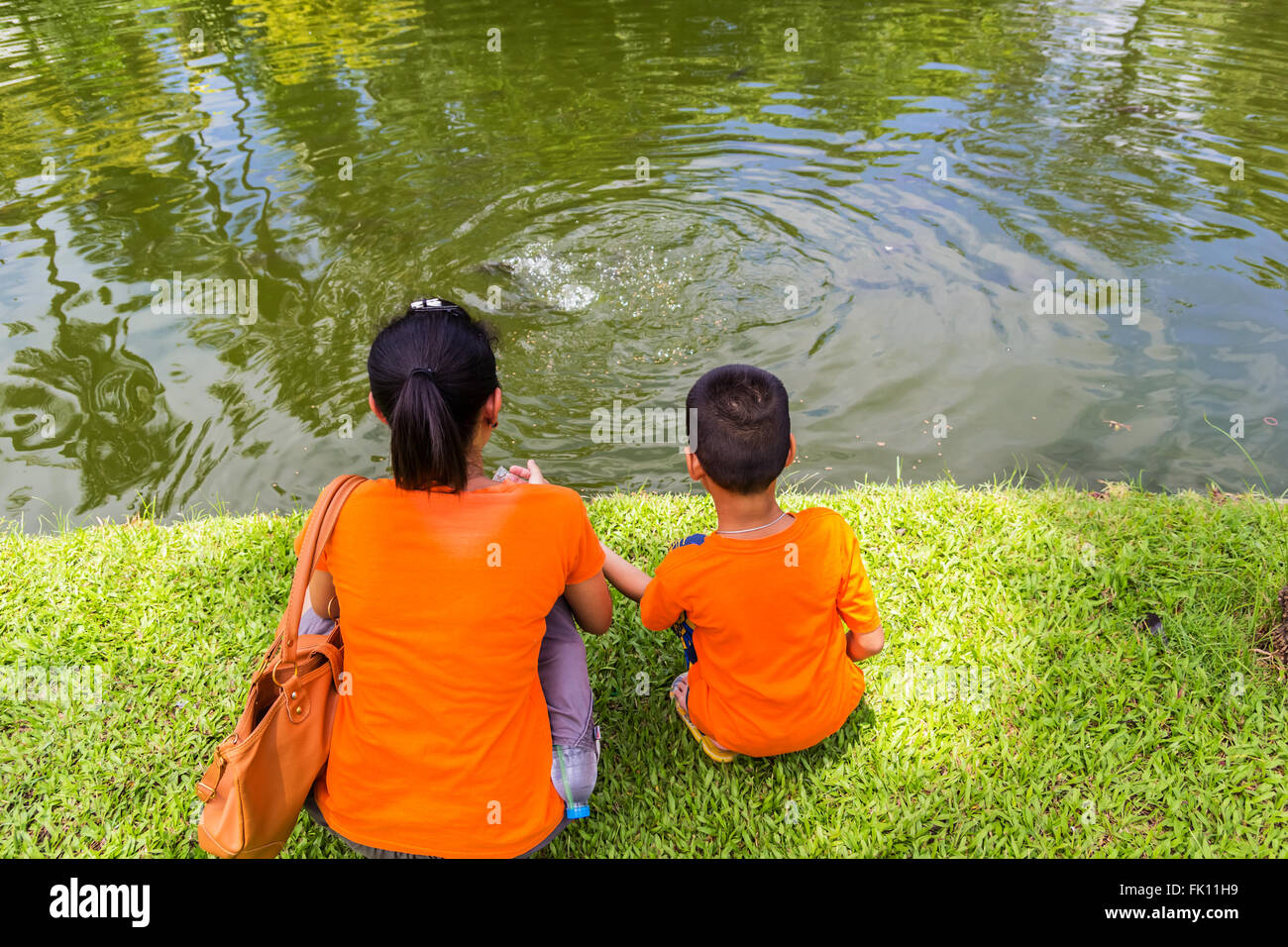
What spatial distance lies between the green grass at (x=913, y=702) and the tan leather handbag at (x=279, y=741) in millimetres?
652

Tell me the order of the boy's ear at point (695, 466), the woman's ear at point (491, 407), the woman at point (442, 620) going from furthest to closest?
the boy's ear at point (695, 466), the woman's ear at point (491, 407), the woman at point (442, 620)

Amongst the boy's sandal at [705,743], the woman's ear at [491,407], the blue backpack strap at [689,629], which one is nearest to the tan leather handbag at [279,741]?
the woman's ear at [491,407]

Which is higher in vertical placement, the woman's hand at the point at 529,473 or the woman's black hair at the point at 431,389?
the woman's black hair at the point at 431,389

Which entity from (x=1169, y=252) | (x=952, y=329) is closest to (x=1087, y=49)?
(x=1169, y=252)

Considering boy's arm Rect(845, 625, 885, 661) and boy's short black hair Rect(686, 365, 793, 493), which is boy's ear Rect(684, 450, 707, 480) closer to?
boy's short black hair Rect(686, 365, 793, 493)

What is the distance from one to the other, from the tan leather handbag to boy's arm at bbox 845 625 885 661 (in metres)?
1.57

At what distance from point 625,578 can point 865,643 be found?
79 centimetres

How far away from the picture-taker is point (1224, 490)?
446cm

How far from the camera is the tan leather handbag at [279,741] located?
1992 mm

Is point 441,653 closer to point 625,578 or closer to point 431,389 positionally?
point 431,389

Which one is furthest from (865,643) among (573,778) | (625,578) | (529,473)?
(529,473)

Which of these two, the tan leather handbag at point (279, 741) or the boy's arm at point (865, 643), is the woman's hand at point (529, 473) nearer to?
the tan leather handbag at point (279, 741)

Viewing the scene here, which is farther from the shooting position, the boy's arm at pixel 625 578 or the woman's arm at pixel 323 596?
the boy's arm at pixel 625 578
